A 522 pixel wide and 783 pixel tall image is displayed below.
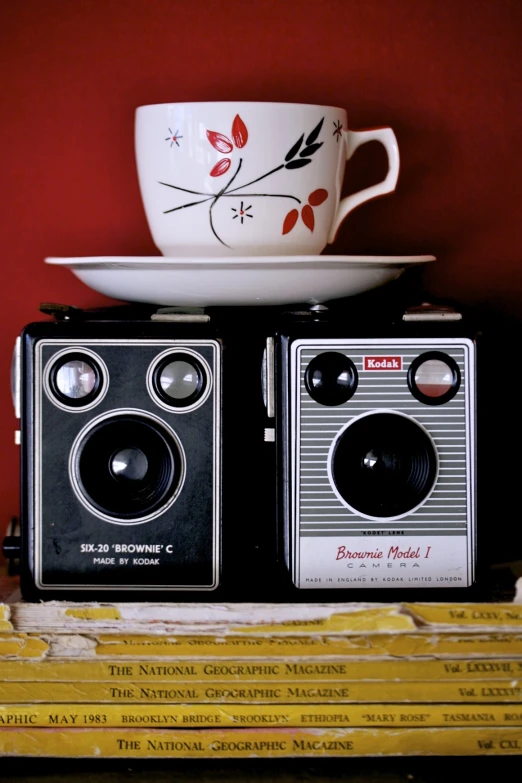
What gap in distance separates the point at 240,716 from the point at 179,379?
328 mm

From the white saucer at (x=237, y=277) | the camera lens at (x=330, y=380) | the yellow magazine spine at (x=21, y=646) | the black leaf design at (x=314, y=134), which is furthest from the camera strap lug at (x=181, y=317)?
the yellow magazine spine at (x=21, y=646)

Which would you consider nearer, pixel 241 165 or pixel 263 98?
pixel 241 165

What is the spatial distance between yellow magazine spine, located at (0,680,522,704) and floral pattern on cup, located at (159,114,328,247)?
46 cm

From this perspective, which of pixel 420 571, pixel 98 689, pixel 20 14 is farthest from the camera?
pixel 20 14

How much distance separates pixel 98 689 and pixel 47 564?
0.53 feet

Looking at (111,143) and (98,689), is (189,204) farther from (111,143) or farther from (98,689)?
(98,689)

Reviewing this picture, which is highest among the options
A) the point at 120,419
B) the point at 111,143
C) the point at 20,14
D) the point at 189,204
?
the point at 20,14

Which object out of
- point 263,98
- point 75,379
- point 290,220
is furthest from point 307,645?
point 263,98

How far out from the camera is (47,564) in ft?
2.91

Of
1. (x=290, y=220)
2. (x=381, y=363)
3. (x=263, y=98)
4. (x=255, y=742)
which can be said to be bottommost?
(x=255, y=742)

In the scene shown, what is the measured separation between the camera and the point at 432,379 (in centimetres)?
89

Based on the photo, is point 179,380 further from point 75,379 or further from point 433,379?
point 433,379

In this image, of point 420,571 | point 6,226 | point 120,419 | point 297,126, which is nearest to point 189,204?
point 297,126

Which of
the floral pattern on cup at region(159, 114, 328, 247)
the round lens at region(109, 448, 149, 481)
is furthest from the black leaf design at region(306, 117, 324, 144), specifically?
the round lens at region(109, 448, 149, 481)
